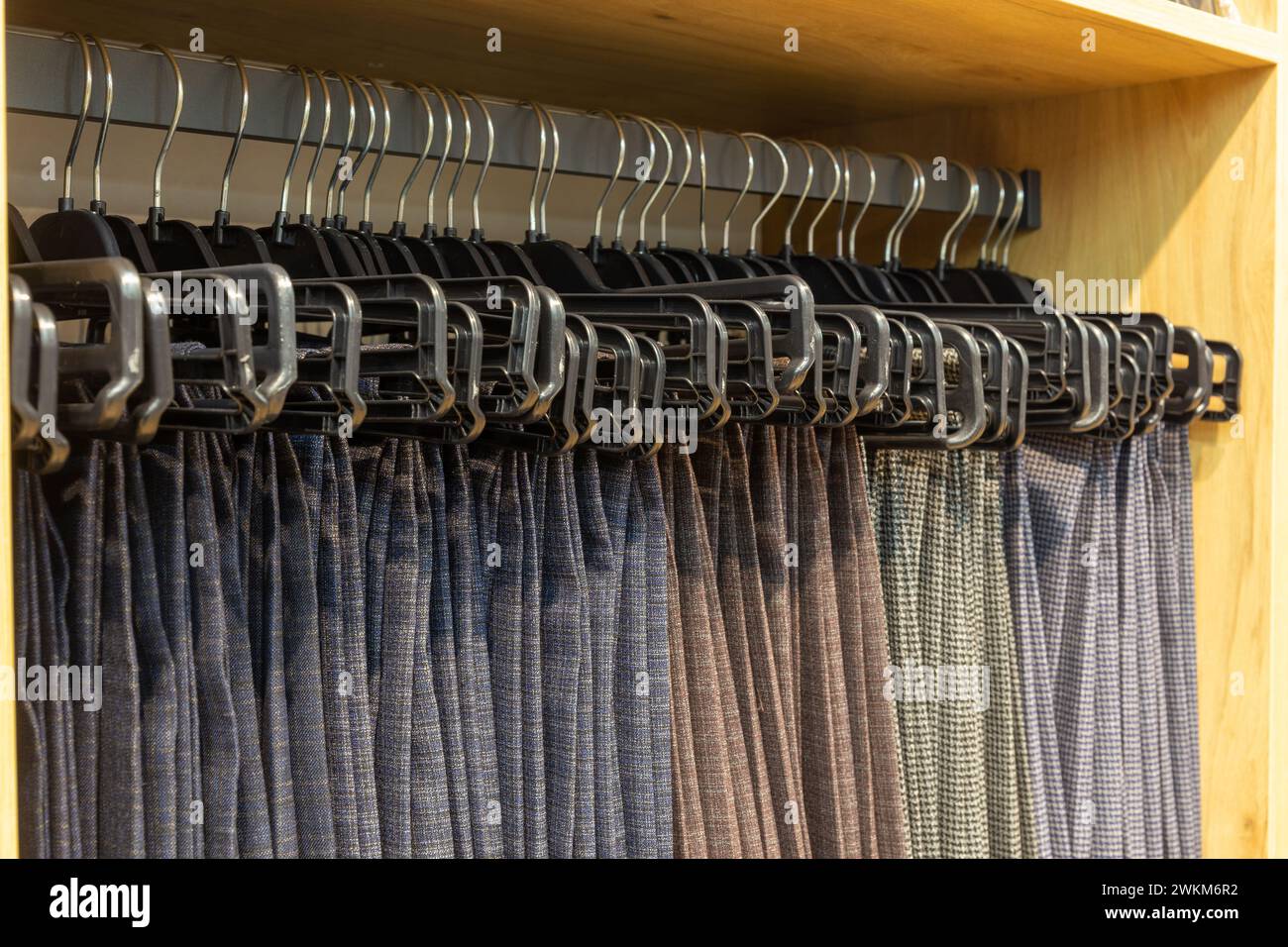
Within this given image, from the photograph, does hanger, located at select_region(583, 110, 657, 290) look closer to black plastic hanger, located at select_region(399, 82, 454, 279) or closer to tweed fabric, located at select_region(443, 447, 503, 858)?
black plastic hanger, located at select_region(399, 82, 454, 279)

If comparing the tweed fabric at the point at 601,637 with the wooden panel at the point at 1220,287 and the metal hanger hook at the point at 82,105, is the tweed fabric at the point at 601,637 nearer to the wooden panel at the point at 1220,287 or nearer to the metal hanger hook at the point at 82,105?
the metal hanger hook at the point at 82,105

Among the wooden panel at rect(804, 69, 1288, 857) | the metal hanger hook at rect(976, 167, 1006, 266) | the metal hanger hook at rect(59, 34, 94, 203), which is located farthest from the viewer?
the metal hanger hook at rect(976, 167, 1006, 266)

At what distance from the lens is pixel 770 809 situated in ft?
3.61

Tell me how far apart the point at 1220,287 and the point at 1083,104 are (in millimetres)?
258

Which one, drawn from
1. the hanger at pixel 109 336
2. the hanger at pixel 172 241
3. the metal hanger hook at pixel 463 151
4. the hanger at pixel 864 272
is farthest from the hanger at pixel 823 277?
the hanger at pixel 109 336

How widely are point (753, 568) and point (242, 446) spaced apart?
41cm

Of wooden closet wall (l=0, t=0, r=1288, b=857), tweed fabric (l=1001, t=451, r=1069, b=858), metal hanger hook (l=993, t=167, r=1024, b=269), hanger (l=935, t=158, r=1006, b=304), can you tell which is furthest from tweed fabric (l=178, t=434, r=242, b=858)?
metal hanger hook (l=993, t=167, r=1024, b=269)

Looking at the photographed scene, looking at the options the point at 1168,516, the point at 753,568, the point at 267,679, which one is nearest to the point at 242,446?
the point at 267,679

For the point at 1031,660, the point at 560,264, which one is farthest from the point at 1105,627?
the point at 560,264

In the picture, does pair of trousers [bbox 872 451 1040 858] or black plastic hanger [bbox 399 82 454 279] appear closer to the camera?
black plastic hanger [bbox 399 82 454 279]

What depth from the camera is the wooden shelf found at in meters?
→ 1.14

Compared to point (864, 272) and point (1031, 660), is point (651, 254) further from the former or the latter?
point (1031, 660)

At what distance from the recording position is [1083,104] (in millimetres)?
1531
